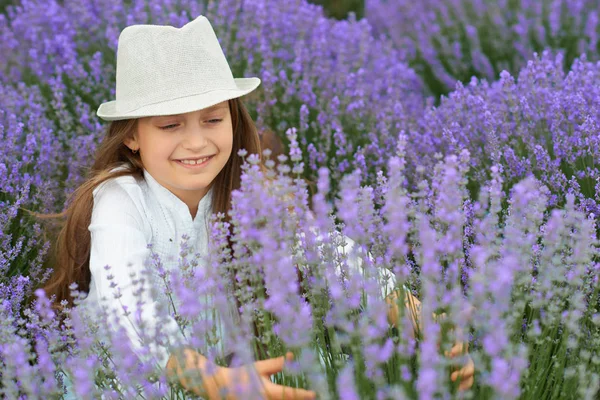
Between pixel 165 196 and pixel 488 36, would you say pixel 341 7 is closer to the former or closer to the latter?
pixel 488 36

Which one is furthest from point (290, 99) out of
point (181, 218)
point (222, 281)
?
point (222, 281)

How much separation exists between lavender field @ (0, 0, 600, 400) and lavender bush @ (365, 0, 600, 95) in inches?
0.7

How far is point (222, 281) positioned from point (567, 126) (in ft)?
5.45

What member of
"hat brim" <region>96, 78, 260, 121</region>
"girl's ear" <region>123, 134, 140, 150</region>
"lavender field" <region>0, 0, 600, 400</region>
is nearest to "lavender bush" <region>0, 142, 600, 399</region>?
"lavender field" <region>0, 0, 600, 400</region>

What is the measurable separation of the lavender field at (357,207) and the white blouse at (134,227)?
0.31ft

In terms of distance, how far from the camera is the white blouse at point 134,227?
1.99 m

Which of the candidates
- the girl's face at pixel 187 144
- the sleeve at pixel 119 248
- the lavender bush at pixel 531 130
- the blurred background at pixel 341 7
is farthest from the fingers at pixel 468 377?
the blurred background at pixel 341 7

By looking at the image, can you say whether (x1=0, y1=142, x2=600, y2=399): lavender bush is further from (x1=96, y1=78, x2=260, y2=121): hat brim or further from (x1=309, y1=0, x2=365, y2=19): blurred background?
(x1=309, y1=0, x2=365, y2=19): blurred background

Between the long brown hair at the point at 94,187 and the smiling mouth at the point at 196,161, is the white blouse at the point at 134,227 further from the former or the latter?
the smiling mouth at the point at 196,161

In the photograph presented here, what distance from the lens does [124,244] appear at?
6.63ft

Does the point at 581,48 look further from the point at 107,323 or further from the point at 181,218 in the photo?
the point at 107,323

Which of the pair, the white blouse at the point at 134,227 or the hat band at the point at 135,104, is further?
the hat band at the point at 135,104

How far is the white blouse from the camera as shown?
1990 mm

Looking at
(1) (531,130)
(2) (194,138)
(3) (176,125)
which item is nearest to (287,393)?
(2) (194,138)
